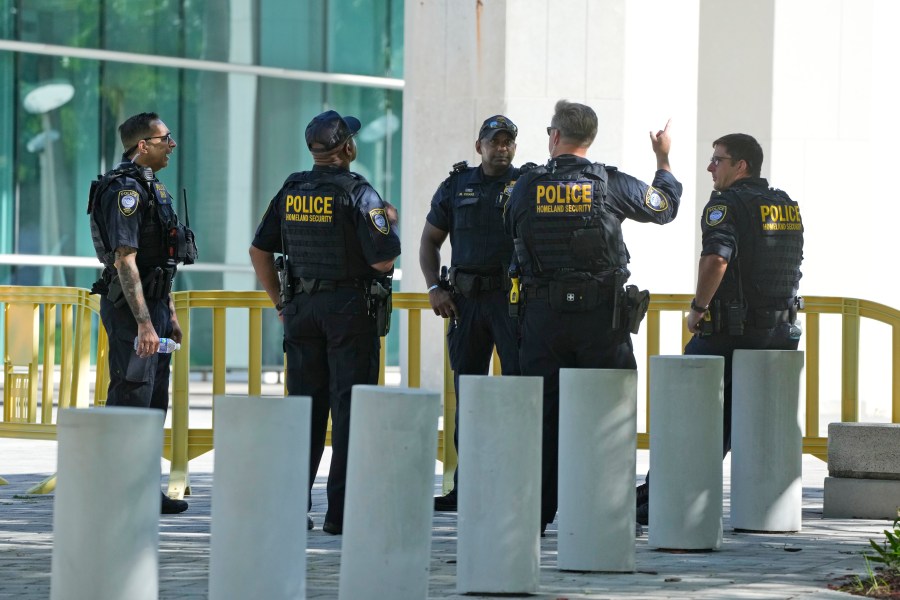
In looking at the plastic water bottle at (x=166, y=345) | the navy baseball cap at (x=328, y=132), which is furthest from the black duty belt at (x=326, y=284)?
the plastic water bottle at (x=166, y=345)

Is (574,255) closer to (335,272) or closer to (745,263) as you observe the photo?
(335,272)

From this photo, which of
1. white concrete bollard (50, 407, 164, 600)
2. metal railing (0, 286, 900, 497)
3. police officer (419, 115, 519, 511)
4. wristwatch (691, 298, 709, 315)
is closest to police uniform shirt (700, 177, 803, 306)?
wristwatch (691, 298, 709, 315)

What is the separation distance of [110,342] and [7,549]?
1530 millimetres

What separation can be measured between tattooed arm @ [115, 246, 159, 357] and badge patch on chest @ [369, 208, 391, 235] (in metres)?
1.39

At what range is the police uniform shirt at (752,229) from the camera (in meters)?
8.14

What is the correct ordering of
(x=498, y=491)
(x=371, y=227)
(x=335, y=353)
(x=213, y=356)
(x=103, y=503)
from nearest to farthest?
(x=103, y=503) < (x=498, y=491) < (x=371, y=227) < (x=335, y=353) < (x=213, y=356)

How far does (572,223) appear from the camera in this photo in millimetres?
7250

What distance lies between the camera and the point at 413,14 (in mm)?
15391

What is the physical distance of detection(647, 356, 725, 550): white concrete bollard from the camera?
7129 millimetres

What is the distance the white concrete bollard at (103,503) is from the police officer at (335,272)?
2.61 metres

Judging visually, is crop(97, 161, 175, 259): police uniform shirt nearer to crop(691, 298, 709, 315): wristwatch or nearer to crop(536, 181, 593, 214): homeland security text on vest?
crop(536, 181, 593, 214): homeland security text on vest

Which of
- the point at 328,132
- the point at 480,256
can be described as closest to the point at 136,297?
the point at 328,132

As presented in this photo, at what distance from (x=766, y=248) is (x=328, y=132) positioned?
237cm

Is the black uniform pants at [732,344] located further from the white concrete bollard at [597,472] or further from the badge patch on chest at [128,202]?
the badge patch on chest at [128,202]
